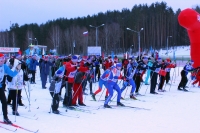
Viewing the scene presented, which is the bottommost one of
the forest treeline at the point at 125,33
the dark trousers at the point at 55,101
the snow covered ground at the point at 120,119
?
the snow covered ground at the point at 120,119

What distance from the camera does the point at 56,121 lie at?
7.17m

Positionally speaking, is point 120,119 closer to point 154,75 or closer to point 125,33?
point 154,75

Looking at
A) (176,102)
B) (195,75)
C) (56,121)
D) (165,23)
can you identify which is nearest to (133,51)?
(165,23)

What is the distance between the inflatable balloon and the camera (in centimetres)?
1717

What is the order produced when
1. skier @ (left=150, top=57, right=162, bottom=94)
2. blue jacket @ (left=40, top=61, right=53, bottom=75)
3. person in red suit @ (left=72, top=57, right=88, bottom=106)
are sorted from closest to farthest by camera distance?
person in red suit @ (left=72, top=57, right=88, bottom=106) < skier @ (left=150, top=57, right=162, bottom=94) < blue jacket @ (left=40, top=61, right=53, bottom=75)

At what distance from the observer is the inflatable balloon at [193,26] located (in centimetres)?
1717

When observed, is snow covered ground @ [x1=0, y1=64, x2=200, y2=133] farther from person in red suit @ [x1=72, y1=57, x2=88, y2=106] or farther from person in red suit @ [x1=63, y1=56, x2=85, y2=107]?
person in red suit @ [x1=72, y1=57, x2=88, y2=106]

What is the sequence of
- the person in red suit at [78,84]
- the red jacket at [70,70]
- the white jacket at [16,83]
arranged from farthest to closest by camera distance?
the person in red suit at [78,84] < the red jacket at [70,70] < the white jacket at [16,83]

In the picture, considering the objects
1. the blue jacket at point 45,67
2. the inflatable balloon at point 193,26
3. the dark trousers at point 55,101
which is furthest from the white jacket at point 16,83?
the inflatable balloon at point 193,26

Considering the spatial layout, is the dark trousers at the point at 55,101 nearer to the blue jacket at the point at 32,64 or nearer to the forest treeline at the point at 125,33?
the blue jacket at the point at 32,64

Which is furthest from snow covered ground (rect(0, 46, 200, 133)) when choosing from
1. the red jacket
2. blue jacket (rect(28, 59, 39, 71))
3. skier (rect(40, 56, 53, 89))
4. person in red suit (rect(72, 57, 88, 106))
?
blue jacket (rect(28, 59, 39, 71))

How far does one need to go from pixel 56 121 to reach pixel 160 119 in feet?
9.37

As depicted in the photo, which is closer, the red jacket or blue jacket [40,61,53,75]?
the red jacket

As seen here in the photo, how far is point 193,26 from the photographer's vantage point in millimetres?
17422
